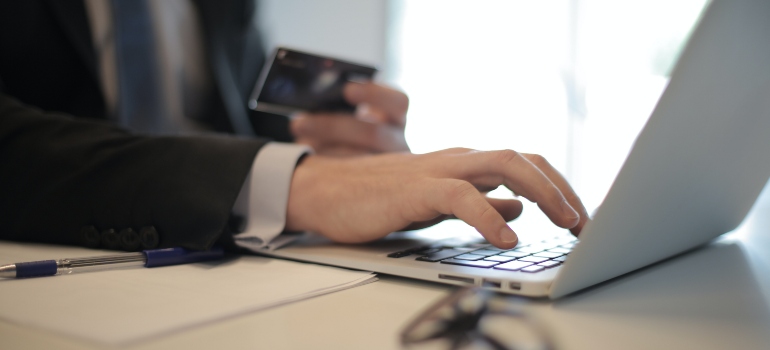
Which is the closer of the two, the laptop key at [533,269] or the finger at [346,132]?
the laptop key at [533,269]

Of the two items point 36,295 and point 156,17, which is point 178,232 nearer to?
point 36,295

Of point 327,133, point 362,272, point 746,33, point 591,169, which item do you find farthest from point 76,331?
point 591,169

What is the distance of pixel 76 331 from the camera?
0.31 meters

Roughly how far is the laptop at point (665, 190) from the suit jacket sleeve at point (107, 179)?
0.36ft

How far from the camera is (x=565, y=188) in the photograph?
580 millimetres

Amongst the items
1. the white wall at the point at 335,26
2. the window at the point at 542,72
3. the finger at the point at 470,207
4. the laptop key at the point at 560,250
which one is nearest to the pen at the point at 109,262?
the finger at the point at 470,207

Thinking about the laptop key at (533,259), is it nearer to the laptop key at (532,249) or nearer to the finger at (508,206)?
Result: the laptop key at (532,249)

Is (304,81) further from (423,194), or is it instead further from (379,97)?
(423,194)

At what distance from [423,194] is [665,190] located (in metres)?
0.21

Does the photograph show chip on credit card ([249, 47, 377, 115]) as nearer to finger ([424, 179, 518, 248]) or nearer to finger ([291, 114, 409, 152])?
finger ([291, 114, 409, 152])

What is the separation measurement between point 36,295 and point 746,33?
55cm

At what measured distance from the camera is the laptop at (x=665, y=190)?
353 millimetres

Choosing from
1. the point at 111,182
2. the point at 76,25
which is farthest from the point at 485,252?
the point at 76,25

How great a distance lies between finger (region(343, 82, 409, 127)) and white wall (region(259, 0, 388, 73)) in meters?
2.49
